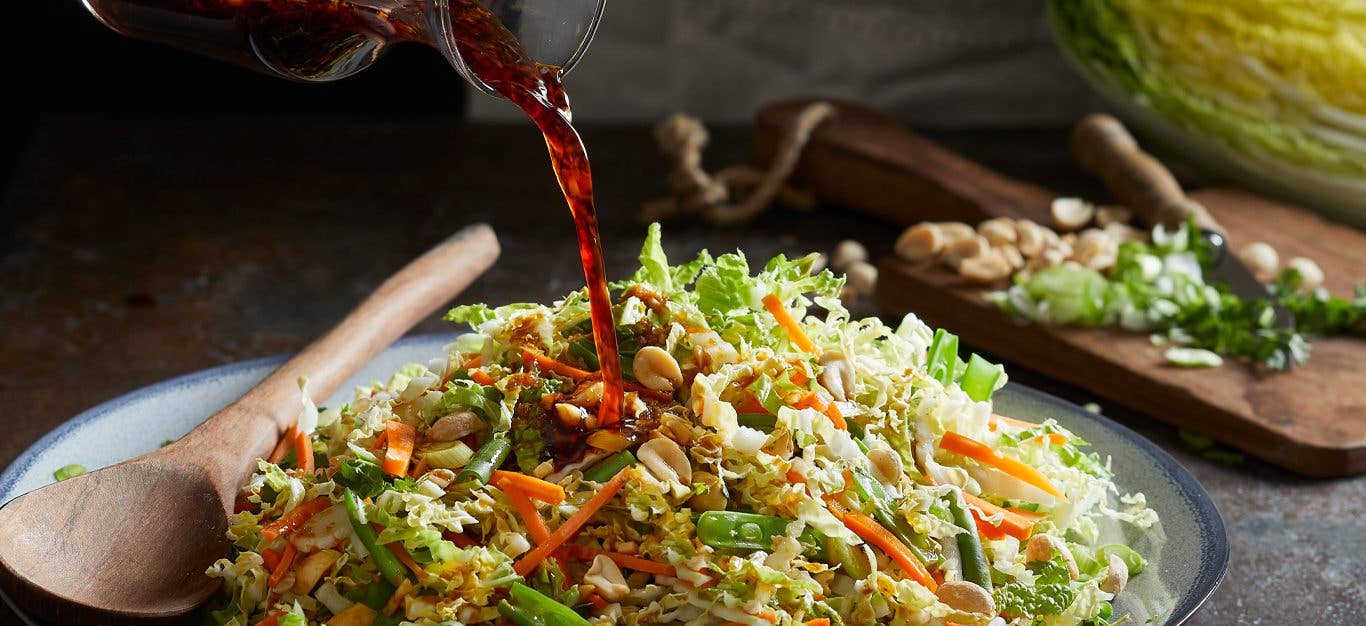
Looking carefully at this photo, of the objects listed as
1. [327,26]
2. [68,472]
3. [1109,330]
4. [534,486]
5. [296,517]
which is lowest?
[1109,330]

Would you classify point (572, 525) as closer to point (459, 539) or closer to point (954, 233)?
point (459, 539)

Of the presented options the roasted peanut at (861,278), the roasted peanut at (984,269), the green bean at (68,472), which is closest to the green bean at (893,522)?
the green bean at (68,472)

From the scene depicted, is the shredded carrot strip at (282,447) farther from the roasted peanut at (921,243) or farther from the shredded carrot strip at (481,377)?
the roasted peanut at (921,243)

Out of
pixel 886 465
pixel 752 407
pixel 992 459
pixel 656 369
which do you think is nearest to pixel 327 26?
pixel 656 369

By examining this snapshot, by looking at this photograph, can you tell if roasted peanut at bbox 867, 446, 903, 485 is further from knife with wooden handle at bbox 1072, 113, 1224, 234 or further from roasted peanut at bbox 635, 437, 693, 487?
knife with wooden handle at bbox 1072, 113, 1224, 234

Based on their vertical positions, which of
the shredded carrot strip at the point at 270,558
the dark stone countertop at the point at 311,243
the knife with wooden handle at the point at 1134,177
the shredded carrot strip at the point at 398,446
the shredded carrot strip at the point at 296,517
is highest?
the shredded carrot strip at the point at 398,446
